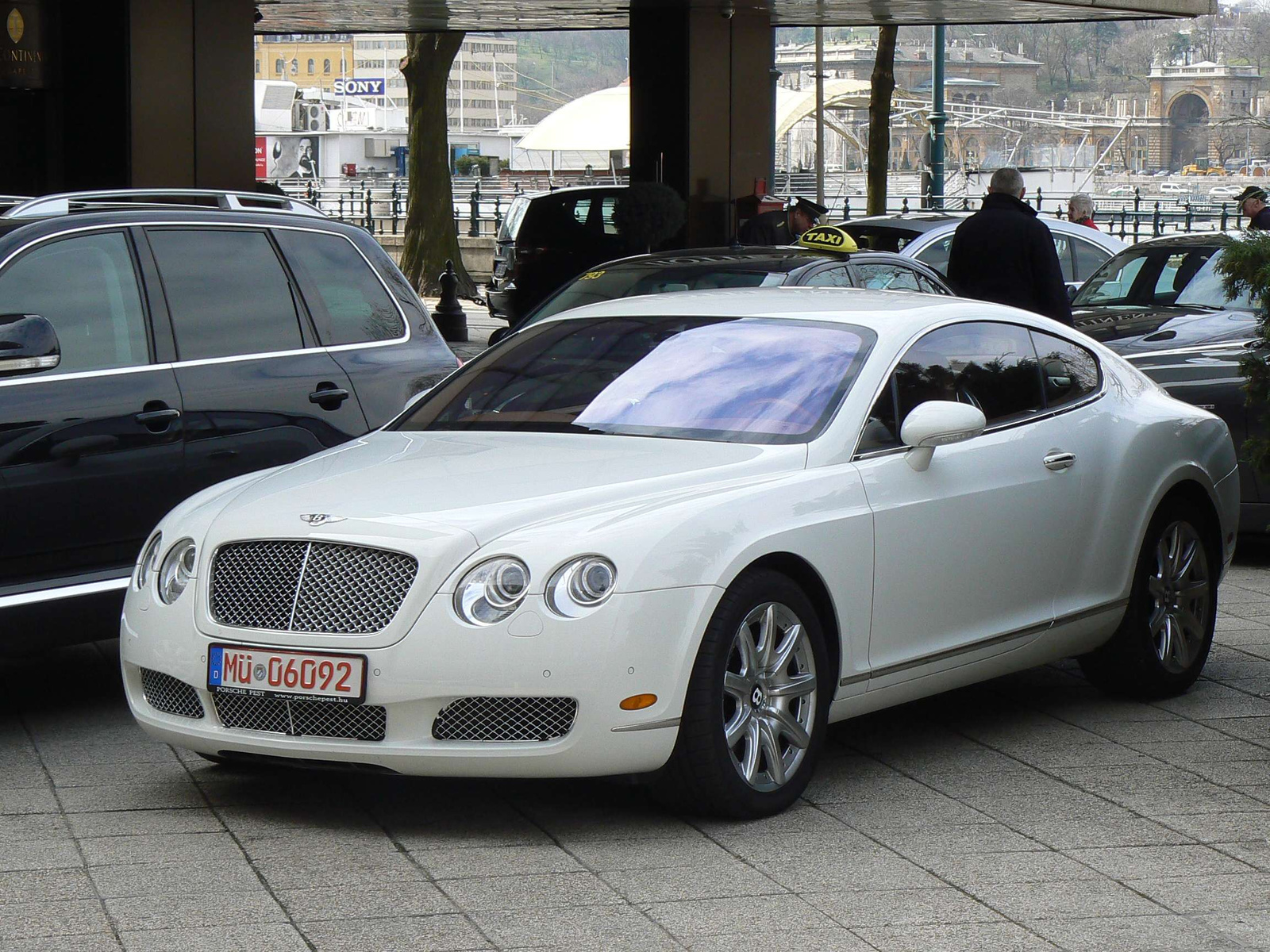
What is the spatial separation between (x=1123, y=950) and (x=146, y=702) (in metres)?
2.69

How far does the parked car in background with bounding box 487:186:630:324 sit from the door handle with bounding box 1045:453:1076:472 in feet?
42.7

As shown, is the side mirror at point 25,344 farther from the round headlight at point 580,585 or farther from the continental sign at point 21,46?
the continental sign at point 21,46

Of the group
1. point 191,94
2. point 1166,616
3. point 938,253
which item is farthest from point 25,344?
point 938,253

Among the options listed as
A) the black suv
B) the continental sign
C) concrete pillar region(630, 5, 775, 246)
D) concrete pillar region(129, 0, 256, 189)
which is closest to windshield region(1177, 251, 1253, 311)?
the black suv

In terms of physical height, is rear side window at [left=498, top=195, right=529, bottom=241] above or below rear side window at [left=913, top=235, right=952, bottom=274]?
above

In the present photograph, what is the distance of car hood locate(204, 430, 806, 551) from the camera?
4.84 metres

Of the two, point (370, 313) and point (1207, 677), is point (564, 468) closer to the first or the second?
point (370, 313)

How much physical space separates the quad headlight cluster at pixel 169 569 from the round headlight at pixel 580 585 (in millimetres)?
1047

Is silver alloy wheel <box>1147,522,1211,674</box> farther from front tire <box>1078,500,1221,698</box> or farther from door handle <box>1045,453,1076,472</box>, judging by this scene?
door handle <box>1045,453,1076,472</box>

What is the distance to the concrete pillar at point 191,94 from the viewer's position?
15070 mm

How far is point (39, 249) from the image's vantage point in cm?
617

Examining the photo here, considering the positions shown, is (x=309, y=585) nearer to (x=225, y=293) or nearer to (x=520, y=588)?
(x=520, y=588)

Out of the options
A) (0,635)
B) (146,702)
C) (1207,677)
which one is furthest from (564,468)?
(1207,677)

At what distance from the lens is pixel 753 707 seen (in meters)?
5.05
